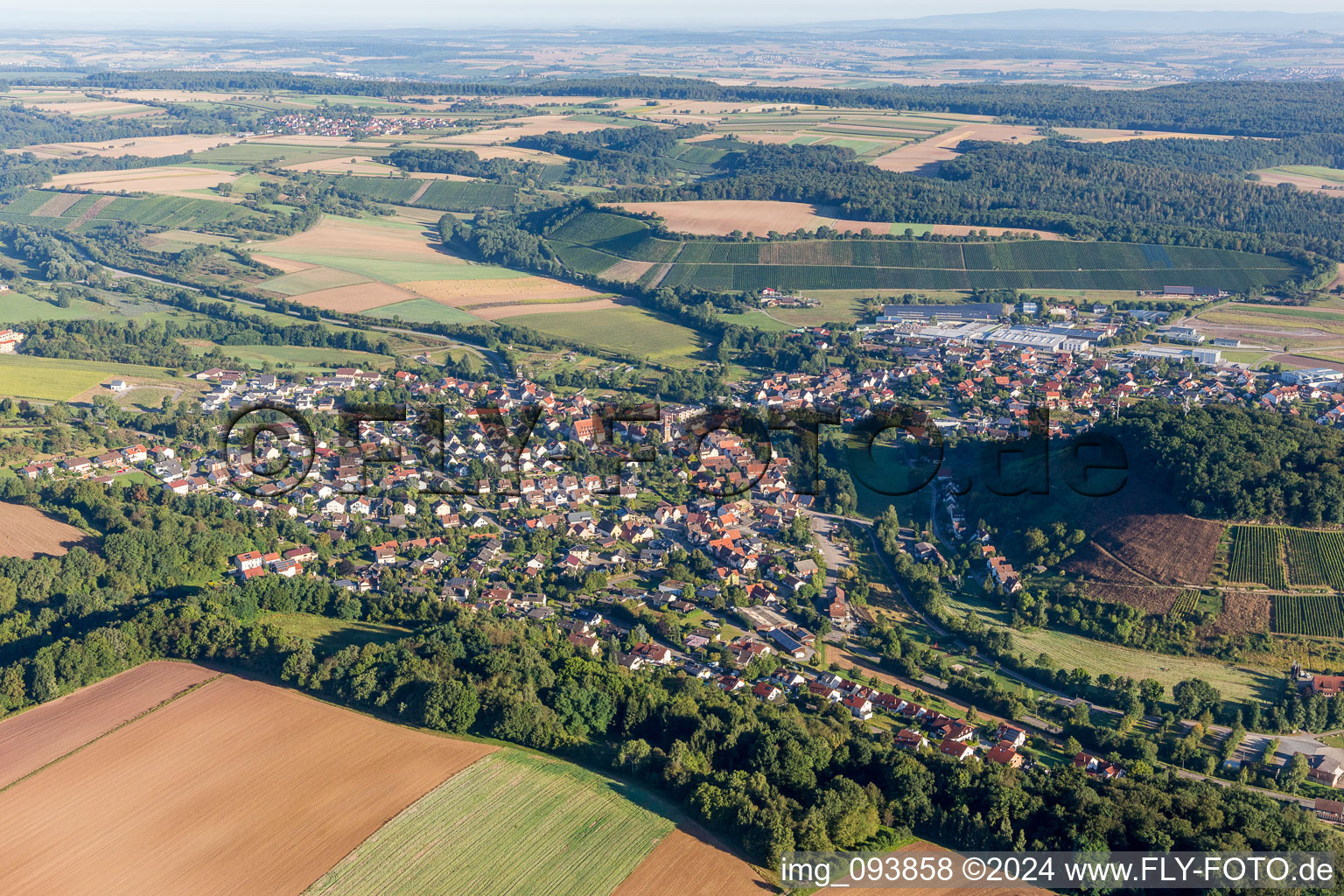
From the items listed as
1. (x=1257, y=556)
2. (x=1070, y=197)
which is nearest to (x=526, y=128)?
(x=1070, y=197)

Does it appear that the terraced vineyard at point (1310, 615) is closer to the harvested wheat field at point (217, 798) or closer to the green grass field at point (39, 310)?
the harvested wheat field at point (217, 798)

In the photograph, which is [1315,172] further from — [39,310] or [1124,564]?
[39,310]

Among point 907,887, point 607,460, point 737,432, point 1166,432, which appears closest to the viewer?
point 907,887

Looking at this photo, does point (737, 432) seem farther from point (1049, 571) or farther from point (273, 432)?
point (273, 432)

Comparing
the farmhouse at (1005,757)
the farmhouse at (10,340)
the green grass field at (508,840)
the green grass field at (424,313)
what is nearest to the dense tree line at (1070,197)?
the green grass field at (424,313)

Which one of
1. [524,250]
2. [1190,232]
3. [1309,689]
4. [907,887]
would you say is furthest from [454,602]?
[1190,232]

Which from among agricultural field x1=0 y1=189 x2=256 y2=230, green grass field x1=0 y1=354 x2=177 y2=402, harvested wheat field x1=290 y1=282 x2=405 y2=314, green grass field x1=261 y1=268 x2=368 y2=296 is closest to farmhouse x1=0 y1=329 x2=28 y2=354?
green grass field x1=0 y1=354 x2=177 y2=402

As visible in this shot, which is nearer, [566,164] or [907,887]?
[907,887]
